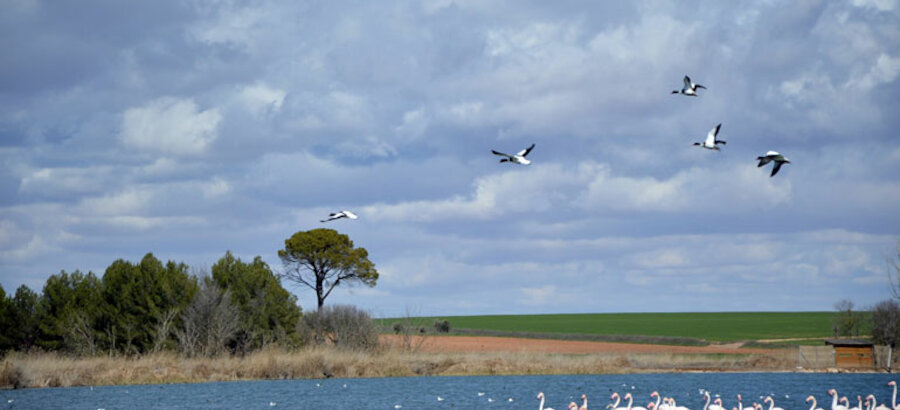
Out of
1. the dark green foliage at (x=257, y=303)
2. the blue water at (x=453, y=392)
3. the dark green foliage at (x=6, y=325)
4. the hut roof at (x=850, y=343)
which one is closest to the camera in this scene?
the blue water at (x=453, y=392)

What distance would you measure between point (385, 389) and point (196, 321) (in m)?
19.9

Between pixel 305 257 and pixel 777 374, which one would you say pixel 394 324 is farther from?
pixel 777 374

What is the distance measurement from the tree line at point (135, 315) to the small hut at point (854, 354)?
4497 centimetres

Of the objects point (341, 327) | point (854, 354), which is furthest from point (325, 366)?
point (854, 354)

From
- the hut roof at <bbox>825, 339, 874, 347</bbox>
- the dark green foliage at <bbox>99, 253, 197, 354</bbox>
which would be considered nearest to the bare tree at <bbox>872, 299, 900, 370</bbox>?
the hut roof at <bbox>825, 339, 874, 347</bbox>

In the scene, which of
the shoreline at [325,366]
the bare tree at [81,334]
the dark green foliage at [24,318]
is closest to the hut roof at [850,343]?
A: the shoreline at [325,366]

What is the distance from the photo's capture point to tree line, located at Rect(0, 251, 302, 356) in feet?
244

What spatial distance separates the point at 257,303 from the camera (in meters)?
81.9

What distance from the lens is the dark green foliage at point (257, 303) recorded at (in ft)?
262

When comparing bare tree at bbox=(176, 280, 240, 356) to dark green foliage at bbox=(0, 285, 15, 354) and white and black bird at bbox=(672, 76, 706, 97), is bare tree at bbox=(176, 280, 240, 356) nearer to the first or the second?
dark green foliage at bbox=(0, 285, 15, 354)

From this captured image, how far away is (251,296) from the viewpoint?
82875 millimetres

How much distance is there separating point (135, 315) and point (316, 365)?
1588 centimetres

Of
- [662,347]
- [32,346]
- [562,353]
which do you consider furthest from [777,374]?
[32,346]

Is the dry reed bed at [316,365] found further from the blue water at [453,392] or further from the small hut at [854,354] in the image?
the small hut at [854,354]
